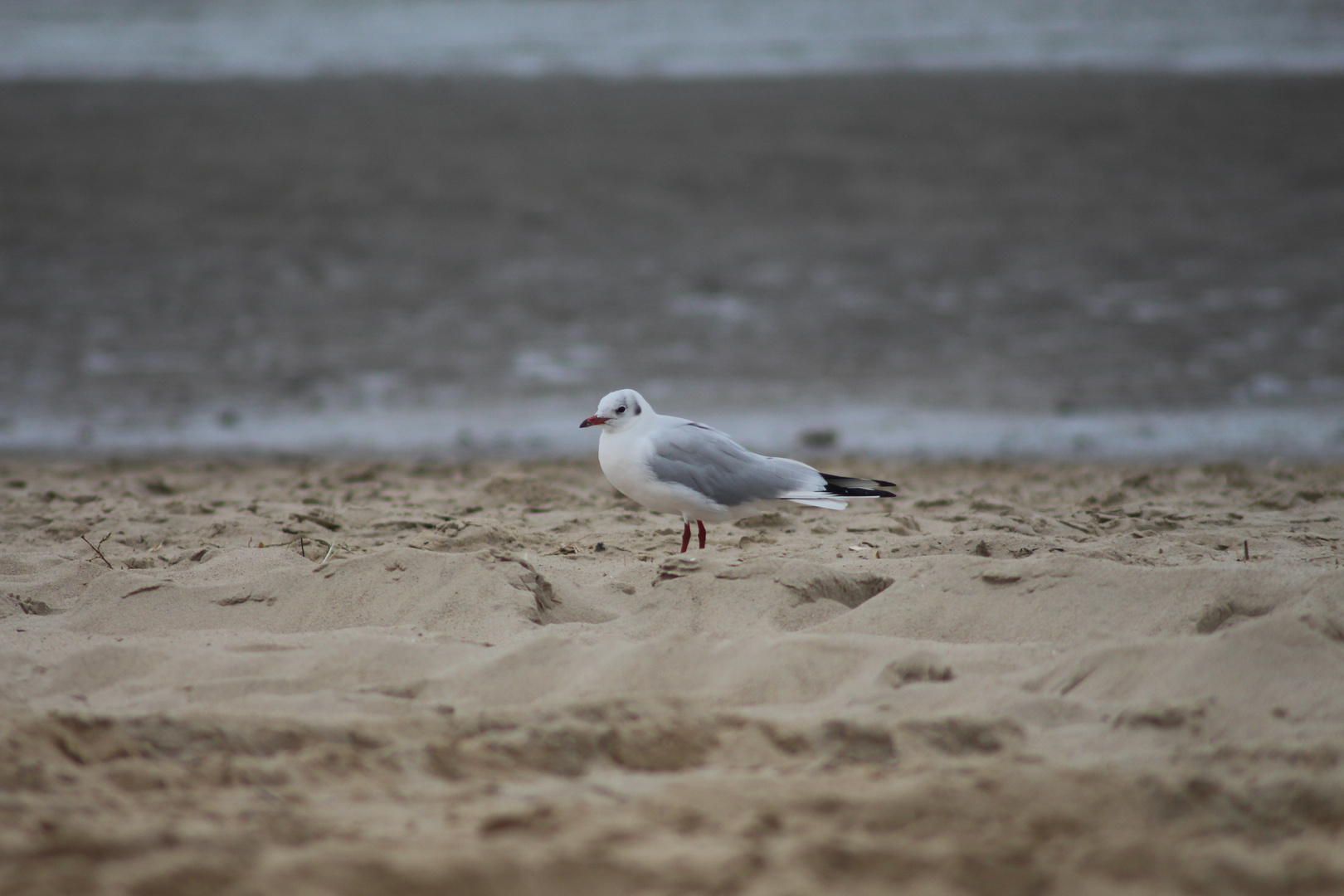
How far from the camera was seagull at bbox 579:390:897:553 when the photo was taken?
14.2 feet

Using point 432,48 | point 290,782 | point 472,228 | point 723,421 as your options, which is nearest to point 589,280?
point 472,228

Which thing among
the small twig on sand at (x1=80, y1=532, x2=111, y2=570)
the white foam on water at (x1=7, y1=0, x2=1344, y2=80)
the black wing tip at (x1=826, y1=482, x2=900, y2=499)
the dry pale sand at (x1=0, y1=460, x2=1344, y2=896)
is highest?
the white foam on water at (x1=7, y1=0, x2=1344, y2=80)

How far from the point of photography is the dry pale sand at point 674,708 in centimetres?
209

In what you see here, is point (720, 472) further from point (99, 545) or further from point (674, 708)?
point (99, 545)

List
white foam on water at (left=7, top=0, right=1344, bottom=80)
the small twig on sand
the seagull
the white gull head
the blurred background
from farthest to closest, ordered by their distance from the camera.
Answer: white foam on water at (left=7, top=0, right=1344, bottom=80) < the blurred background < the white gull head < the seagull < the small twig on sand

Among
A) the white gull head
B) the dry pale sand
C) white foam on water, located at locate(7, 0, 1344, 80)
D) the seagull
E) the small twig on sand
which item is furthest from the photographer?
white foam on water, located at locate(7, 0, 1344, 80)

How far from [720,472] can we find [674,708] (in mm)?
1657

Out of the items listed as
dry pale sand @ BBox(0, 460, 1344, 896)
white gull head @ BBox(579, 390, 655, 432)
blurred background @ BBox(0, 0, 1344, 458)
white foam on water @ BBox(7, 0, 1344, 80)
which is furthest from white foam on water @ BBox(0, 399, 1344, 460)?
white foam on water @ BBox(7, 0, 1344, 80)

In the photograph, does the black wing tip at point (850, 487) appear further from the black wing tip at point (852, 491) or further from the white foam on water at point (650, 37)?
the white foam on water at point (650, 37)

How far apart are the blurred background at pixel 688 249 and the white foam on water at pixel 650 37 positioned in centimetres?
23

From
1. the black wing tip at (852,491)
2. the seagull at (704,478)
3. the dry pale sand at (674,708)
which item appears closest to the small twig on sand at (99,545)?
the dry pale sand at (674,708)

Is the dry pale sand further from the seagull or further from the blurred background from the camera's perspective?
the blurred background

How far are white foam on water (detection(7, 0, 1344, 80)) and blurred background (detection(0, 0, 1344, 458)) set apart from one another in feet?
0.76

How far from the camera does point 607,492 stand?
5.93m
